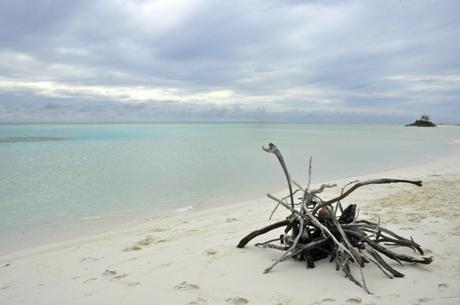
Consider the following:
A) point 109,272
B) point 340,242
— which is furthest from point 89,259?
point 340,242

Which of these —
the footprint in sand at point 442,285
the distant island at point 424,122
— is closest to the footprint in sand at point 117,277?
the footprint in sand at point 442,285

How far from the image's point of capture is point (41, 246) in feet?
22.8

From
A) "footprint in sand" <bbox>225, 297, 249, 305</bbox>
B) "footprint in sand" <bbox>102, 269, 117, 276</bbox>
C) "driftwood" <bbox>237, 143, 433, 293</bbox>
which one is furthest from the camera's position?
"footprint in sand" <bbox>102, 269, 117, 276</bbox>

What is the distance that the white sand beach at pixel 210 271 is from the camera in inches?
140

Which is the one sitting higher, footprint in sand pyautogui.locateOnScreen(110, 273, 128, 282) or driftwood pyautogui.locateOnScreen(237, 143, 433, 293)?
driftwood pyautogui.locateOnScreen(237, 143, 433, 293)

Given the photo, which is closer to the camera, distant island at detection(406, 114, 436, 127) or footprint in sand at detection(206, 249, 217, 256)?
footprint in sand at detection(206, 249, 217, 256)

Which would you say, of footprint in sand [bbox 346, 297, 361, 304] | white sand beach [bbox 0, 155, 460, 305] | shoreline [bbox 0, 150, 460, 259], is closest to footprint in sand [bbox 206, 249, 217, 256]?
white sand beach [bbox 0, 155, 460, 305]

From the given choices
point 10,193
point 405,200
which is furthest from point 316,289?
point 10,193

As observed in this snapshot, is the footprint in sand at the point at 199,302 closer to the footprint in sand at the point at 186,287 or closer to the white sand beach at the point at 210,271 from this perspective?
the white sand beach at the point at 210,271

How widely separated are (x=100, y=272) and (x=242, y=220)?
139 inches

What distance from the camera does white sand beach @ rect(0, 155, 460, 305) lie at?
3549mm

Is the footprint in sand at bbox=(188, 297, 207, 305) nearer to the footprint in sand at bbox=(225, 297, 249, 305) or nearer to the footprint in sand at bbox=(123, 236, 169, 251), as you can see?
the footprint in sand at bbox=(225, 297, 249, 305)

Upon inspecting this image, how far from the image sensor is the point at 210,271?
4.26 metres

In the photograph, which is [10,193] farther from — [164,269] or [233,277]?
[233,277]
